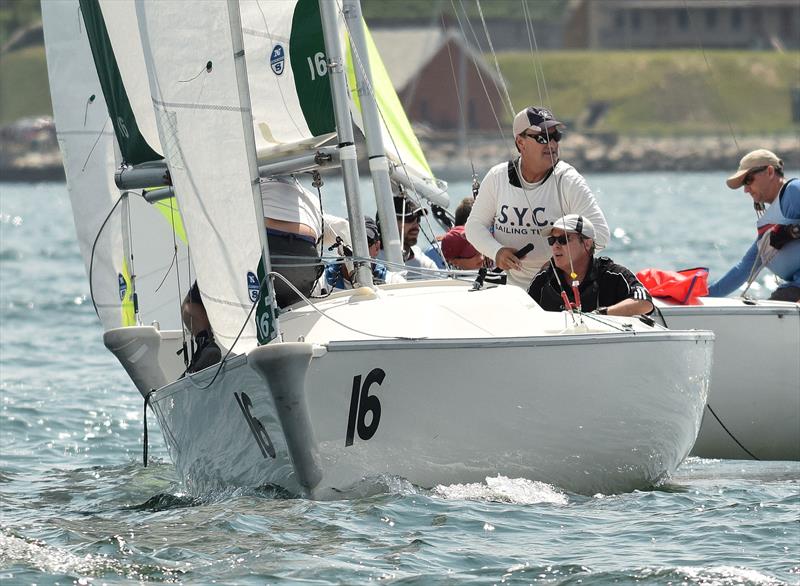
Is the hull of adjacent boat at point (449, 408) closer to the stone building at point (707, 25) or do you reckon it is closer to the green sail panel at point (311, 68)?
the green sail panel at point (311, 68)

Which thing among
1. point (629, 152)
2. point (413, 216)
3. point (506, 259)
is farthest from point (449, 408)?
point (629, 152)

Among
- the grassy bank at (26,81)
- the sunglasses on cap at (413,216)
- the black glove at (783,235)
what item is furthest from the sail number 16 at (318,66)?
the grassy bank at (26,81)

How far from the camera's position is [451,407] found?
6.35 m

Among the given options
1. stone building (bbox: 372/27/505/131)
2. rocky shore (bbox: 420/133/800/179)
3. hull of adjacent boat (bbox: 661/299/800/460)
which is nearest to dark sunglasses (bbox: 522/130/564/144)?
hull of adjacent boat (bbox: 661/299/800/460)

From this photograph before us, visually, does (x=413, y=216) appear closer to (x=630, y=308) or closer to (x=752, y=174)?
(x=752, y=174)

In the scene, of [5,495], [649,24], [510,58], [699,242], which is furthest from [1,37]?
[5,495]

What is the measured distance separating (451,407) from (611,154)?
6122 cm

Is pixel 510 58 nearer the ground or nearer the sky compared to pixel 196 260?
nearer the sky

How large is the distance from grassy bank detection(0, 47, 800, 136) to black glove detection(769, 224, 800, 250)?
62460 mm

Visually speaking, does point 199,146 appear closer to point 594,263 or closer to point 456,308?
point 456,308

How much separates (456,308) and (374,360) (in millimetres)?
533

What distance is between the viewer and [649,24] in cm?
8144

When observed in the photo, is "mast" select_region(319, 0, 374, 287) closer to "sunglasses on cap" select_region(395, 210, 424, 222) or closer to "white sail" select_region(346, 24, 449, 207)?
"sunglasses on cap" select_region(395, 210, 424, 222)

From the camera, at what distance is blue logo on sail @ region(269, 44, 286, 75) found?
765cm
